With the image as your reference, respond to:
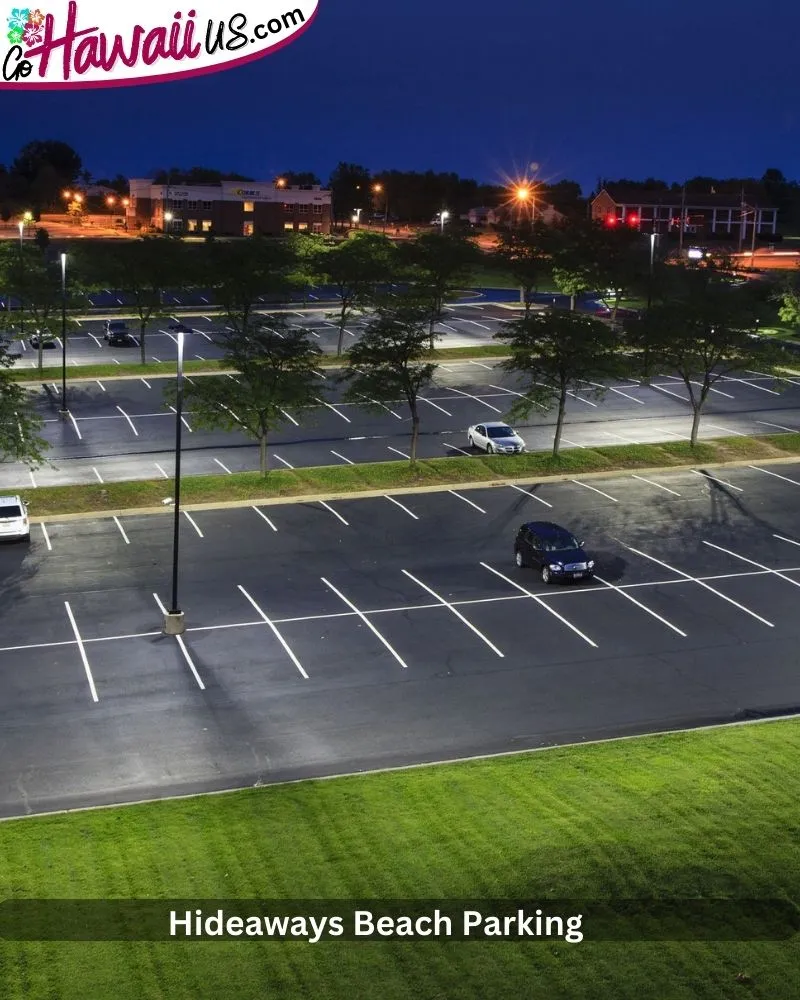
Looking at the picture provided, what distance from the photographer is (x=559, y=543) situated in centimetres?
3775

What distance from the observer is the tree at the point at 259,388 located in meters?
47.8

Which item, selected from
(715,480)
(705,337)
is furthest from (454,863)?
(705,337)

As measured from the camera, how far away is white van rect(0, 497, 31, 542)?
4012 cm

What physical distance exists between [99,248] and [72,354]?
39.5 ft

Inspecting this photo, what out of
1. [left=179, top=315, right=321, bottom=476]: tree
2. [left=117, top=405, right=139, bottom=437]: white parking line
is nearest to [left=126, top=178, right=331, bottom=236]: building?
[left=117, top=405, right=139, bottom=437]: white parking line

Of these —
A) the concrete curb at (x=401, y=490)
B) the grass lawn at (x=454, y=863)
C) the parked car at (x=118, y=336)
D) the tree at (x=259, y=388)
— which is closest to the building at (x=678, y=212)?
the parked car at (x=118, y=336)

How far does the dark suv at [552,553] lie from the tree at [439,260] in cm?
4675

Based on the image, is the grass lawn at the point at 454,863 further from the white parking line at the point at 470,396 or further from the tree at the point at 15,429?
the white parking line at the point at 470,396

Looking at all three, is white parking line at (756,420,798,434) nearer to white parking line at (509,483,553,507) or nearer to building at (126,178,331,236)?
white parking line at (509,483,553,507)

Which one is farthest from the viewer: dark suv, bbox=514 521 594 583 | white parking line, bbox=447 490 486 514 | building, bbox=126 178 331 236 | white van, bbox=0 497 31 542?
building, bbox=126 178 331 236

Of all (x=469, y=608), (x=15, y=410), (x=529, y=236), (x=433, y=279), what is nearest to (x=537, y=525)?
(x=469, y=608)

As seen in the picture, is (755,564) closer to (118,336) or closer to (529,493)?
(529,493)

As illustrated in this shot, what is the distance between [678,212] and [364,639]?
149 meters

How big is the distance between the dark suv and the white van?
623 inches
